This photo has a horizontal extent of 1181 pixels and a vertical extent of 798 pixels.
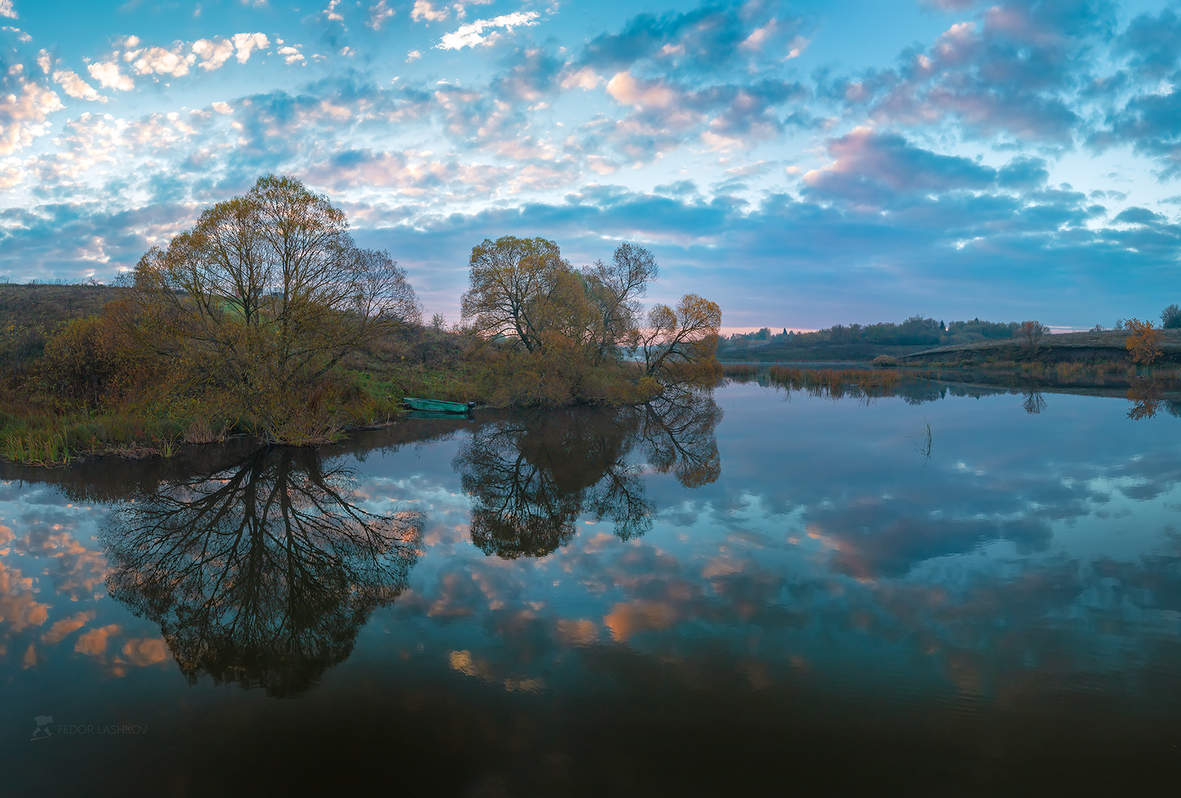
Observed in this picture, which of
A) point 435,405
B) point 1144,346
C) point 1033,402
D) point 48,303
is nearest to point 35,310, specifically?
point 48,303

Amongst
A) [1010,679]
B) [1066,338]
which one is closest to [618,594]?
[1010,679]

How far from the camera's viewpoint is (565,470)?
675 inches

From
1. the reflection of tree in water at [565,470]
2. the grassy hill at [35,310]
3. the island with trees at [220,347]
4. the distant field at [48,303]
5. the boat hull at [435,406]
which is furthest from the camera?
the distant field at [48,303]

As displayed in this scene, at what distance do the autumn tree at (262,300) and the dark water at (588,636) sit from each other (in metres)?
5.56

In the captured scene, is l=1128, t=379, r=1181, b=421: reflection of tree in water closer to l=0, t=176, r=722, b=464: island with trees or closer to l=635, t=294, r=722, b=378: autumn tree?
l=635, t=294, r=722, b=378: autumn tree

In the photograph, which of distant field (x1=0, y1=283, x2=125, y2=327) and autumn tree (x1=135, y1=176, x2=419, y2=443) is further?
distant field (x1=0, y1=283, x2=125, y2=327)

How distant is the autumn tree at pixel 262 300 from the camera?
65.5 ft

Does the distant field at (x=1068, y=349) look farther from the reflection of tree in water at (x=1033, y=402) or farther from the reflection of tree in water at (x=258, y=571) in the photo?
the reflection of tree in water at (x=258, y=571)

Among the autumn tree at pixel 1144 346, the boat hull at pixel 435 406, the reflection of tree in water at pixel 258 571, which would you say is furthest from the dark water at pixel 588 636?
the autumn tree at pixel 1144 346

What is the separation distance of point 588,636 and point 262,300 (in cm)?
2098

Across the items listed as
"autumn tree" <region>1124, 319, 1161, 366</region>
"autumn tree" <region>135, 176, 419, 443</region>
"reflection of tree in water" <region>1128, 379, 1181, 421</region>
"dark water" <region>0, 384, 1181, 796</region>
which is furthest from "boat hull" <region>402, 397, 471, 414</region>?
"autumn tree" <region>1124, 319, 1161, 366</region>

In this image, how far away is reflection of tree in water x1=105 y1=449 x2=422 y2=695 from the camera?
6.62 meters

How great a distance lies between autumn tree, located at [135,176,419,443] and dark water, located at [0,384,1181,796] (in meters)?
5.56

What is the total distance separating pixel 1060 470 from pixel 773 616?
1478 centimetres
